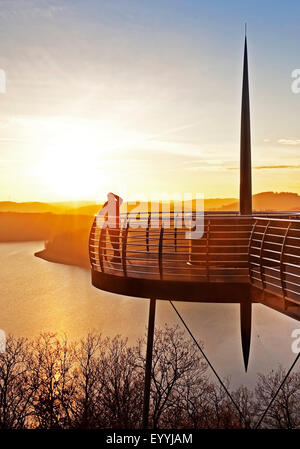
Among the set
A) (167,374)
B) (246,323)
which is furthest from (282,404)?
(246,323)

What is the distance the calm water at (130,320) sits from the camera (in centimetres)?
4659

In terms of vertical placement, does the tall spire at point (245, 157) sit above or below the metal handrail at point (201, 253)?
above

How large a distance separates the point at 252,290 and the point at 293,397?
25352 millimetres

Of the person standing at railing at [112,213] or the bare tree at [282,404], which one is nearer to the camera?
the person standing at railing at [112,213]

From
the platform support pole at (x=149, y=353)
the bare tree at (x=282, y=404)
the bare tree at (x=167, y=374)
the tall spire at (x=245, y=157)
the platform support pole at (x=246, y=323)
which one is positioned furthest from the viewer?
the bare tree at (x=282, y=404)

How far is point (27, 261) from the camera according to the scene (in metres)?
121

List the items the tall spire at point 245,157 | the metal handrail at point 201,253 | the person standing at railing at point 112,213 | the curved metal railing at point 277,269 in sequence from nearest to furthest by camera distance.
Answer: the curved metal railing at point 277,269 < the metal handrail at point 201,253 < the person standing at railing at point 112,213 < the tall spire at point 245,157

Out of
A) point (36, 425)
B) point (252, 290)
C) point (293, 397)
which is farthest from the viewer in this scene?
point (293, 397)

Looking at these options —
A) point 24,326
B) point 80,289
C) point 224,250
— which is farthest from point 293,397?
point 80,289

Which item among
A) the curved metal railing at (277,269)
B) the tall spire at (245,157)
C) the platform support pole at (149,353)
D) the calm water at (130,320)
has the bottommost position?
the calm water at (130,320)

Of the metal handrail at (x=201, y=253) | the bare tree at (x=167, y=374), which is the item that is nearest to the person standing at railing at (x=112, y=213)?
the metal handrail at (x=201, y=253)

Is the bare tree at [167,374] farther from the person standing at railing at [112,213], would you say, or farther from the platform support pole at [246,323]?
the person standing at railing at [112,213]

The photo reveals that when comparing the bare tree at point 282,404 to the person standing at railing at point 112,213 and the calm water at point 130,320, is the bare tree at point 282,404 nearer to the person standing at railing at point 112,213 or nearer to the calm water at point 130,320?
the calm water at point 130,320
